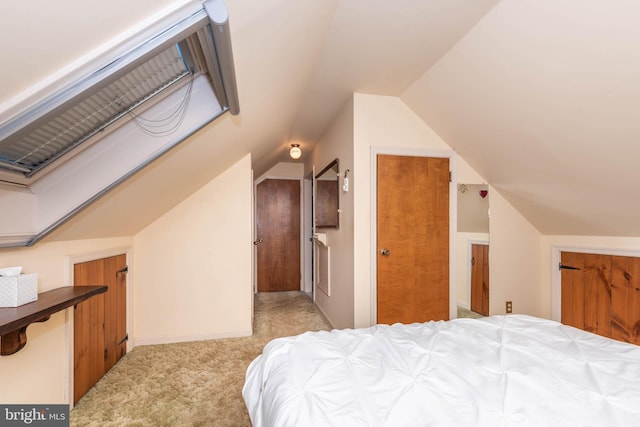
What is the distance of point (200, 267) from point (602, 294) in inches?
148

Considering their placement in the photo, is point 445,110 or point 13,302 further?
point 445,110

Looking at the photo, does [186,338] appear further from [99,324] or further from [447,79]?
[447,79]

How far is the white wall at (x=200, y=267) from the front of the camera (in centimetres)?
293

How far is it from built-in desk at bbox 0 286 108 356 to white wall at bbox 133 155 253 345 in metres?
1.30

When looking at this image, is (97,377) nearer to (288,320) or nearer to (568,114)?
(288,320)

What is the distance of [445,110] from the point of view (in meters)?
2.52

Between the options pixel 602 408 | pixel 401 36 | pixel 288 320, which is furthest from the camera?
pixel 288 320

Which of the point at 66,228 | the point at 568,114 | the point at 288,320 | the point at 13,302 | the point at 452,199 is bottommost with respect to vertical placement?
the point at 288,320

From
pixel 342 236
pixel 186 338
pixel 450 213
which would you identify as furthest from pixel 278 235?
pixel 450 213

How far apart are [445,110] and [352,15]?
1.22 meters

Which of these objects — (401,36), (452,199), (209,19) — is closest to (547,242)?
(452,199)

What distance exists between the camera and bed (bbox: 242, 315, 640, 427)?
87 cm

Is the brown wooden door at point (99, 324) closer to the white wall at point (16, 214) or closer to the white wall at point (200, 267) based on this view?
the white wall at point (200, 267)

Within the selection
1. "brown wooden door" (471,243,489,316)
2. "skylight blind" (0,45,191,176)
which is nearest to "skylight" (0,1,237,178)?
"skylight blind" (0,45,191,176)
